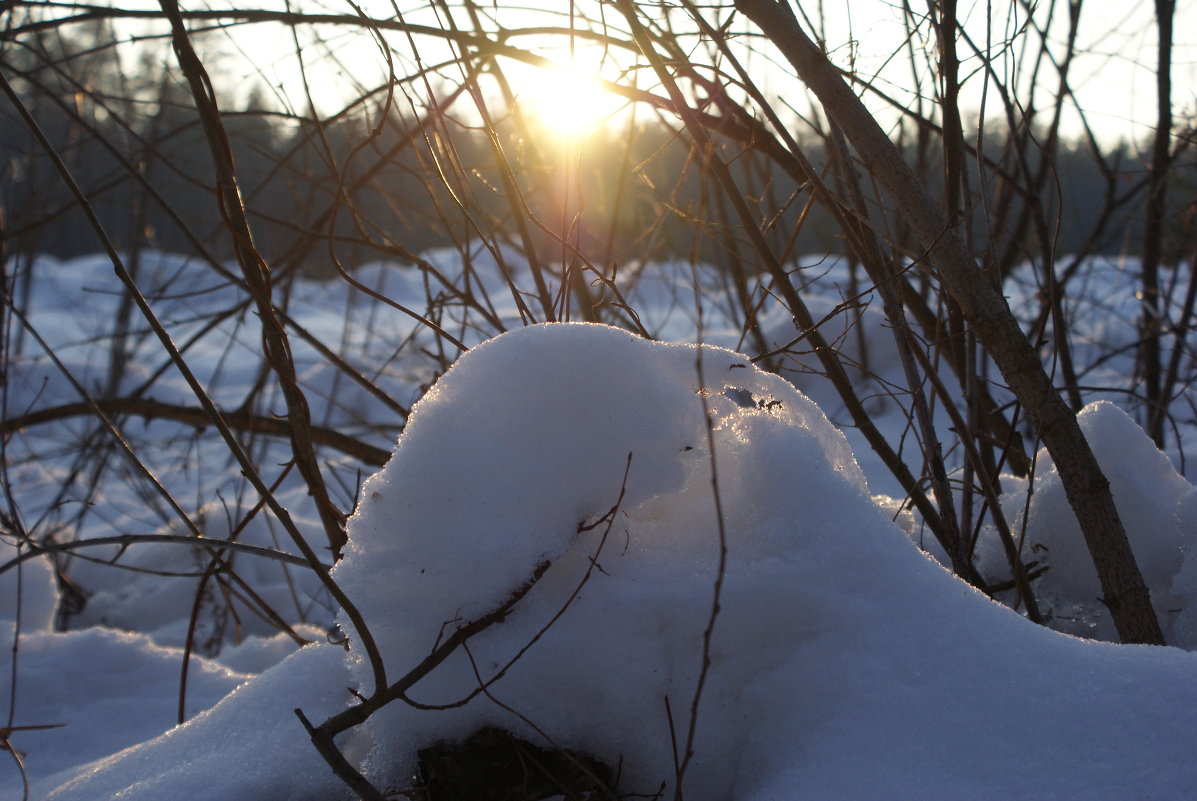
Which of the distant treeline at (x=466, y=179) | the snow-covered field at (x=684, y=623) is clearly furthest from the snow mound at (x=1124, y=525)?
the snow-covered field at (x=684, y=623)

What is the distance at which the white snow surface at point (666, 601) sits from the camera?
76cm

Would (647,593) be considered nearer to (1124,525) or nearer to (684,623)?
(684,623)

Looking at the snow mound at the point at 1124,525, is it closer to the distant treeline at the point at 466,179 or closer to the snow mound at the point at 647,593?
the distant treeline at the point at 466,179

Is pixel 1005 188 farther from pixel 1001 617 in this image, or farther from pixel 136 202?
pixel 136 202

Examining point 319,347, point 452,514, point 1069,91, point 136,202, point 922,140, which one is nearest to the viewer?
point 452,514

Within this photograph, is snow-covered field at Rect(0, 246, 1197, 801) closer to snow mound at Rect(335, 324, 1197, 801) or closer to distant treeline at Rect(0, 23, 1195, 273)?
snow mound at Rect(335, 324, 1197, 801)

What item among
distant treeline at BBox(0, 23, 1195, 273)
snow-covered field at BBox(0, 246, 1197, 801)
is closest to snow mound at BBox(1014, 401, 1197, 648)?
distant treeline at BBox(0, 23, 1195, 273)

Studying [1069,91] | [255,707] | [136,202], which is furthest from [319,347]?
[136,202]

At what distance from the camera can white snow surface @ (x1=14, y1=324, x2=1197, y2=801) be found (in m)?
0.76

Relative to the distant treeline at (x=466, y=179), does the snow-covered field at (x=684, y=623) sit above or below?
below

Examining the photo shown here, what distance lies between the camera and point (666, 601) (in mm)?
831

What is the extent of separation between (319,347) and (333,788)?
0.82m

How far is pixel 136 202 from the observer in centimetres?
469

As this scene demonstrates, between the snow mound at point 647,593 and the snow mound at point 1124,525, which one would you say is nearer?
the snow mound at point 647,593
